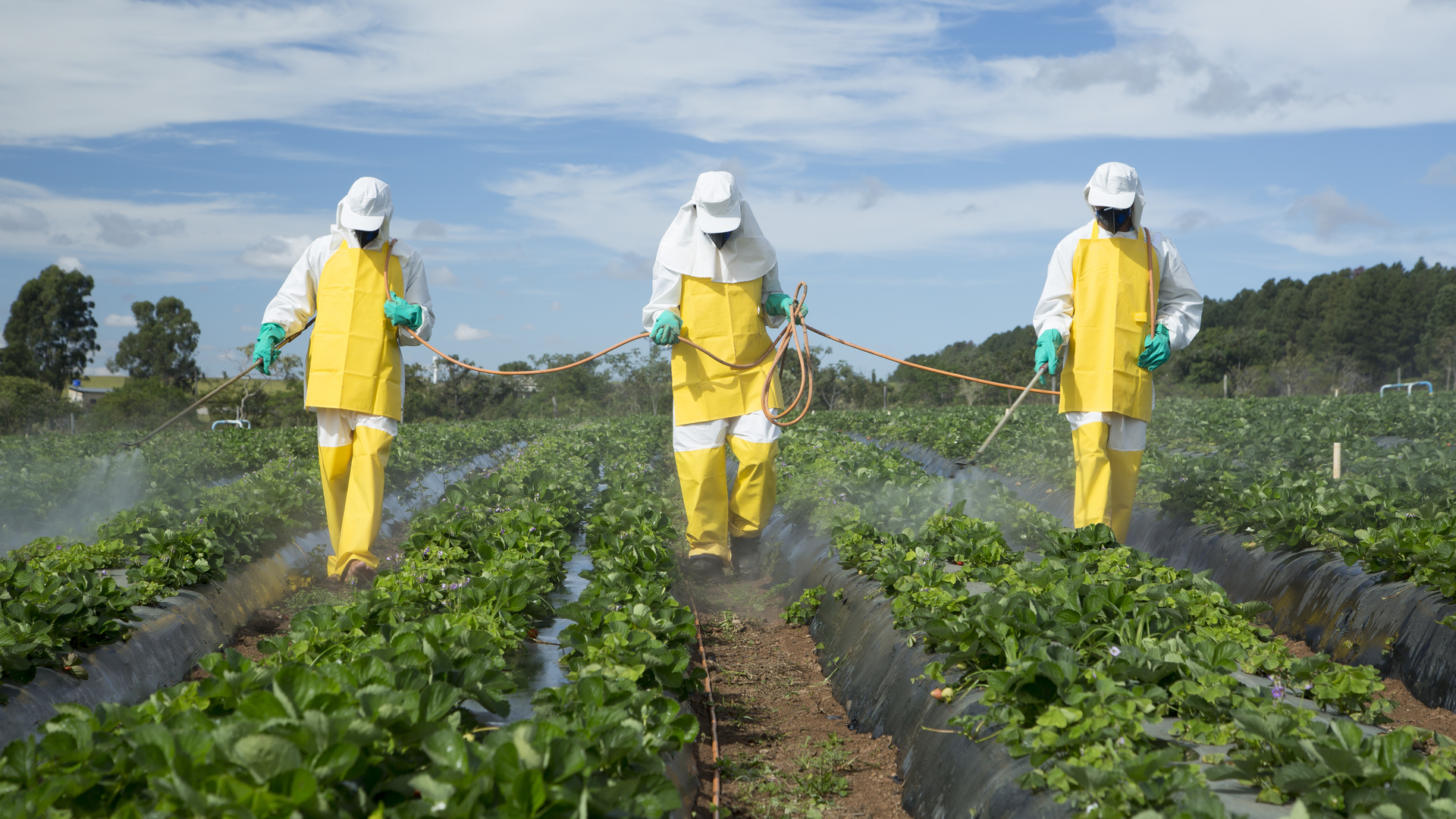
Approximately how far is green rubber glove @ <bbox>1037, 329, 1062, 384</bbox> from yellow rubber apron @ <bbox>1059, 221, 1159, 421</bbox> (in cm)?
11

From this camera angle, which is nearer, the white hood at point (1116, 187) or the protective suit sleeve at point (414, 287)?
the white hood at point (1116, 187)

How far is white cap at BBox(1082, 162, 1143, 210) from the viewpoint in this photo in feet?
17.2

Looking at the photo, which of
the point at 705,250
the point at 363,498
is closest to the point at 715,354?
the point at 705,250

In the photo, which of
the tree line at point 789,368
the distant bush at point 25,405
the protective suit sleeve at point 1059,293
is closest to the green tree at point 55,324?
the tree line at point 789,368

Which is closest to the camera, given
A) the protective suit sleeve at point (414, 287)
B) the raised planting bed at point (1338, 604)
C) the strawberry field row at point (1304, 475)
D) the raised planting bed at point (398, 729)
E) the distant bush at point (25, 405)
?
the raised planting bed at point (398, 729)

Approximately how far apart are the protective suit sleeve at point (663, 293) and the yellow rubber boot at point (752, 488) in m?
0.87

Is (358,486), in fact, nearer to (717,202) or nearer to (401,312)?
(401,312)

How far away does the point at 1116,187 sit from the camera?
207 inches

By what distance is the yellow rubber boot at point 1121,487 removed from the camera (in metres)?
5.51

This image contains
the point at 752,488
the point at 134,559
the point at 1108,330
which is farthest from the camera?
the point at 752,488

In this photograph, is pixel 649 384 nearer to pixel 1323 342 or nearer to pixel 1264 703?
pixel 1264 703

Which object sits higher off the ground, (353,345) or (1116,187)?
(1116,187)

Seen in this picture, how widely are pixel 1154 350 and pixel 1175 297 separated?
555mm

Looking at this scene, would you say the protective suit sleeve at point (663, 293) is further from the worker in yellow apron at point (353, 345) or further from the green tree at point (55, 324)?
the green tree at point (55, 324)
